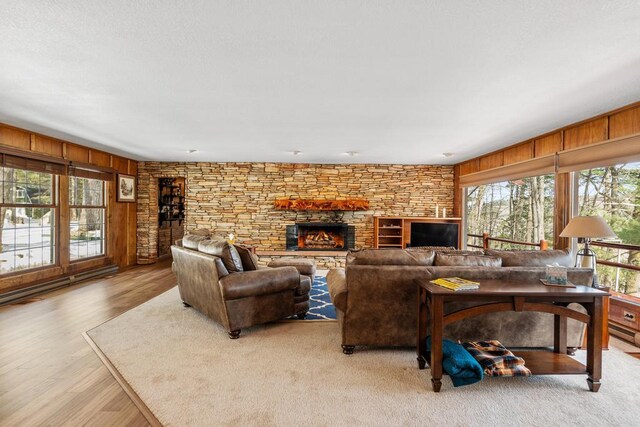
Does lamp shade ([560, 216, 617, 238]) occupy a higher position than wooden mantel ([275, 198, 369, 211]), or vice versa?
wooden mantel ([275, 198, 369, 211])

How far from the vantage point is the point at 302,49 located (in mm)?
2160

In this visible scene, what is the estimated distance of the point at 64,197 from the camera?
5.23 m

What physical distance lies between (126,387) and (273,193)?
5.27 metres

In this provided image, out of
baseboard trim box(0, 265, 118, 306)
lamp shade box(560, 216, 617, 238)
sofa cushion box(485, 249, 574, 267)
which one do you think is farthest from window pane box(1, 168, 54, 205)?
lamp shade box(560, 216, 617, 238)

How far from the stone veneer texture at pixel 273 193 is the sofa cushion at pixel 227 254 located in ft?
12.6

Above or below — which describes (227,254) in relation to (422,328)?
above

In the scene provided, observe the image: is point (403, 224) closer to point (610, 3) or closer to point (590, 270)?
point (590, 270)

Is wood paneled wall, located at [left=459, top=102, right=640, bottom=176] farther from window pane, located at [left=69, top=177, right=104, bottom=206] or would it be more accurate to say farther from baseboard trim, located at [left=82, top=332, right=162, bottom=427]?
window pane, located at [left=69, top=177, right=104, bottom=206]

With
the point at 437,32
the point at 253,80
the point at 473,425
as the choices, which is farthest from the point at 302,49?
the point at 473,425

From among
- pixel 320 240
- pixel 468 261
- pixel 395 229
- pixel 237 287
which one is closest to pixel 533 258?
pixel 468 261

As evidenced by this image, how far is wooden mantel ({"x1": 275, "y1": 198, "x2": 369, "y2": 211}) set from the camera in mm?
6980

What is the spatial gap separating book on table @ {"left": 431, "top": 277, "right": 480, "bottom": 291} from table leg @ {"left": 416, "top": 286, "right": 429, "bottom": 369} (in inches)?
6.5

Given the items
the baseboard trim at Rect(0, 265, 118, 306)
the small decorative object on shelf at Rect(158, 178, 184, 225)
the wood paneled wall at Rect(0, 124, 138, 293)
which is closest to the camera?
the baseboard trim at Rect(0, 265, 118, 306)

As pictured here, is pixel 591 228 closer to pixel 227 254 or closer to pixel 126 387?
pixel 227 254
